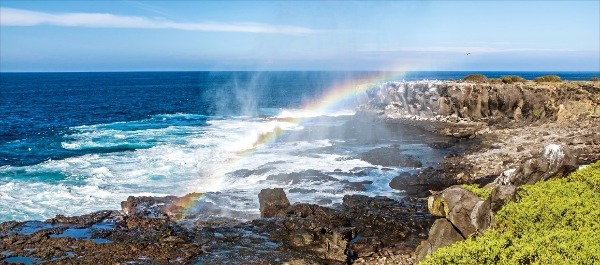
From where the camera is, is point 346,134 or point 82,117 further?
point 82,117

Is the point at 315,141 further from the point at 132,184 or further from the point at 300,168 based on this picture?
the point at 132,184

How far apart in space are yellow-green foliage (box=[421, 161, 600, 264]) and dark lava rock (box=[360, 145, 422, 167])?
2631 centimetres

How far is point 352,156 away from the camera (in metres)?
51.2

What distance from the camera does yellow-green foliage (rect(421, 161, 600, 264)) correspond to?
12.3 m

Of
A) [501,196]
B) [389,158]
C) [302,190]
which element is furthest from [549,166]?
[389,158]

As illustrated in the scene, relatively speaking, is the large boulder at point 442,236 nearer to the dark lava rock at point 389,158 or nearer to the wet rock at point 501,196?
the wet rock at point 501,196

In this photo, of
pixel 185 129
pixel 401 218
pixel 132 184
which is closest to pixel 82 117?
pixel 185 129

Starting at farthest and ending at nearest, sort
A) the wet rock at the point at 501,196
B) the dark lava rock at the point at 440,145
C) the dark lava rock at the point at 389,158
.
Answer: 1. the dark lava rock at the point at 440,145
2. the dark lava rock at the point at 389,158
3. the wet rock at the point at 501,196

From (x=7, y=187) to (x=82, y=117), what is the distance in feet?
197

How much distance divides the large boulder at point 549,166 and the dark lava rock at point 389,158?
23862mm

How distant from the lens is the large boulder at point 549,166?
21.0m

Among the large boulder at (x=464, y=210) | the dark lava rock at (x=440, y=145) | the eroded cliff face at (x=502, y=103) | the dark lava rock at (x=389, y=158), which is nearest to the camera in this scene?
the large boulder at (x=464, y=210)

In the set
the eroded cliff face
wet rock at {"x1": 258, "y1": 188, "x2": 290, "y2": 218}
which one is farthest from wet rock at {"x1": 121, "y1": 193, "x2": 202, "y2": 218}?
the eroded cliff face

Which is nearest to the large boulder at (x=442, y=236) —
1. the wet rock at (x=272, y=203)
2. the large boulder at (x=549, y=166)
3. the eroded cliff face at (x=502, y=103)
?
the large boulder at (x=549, y=166)
